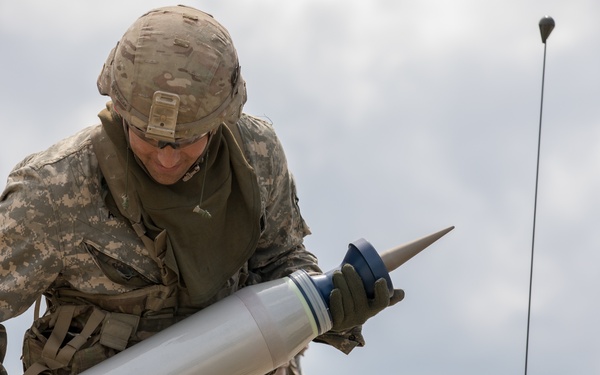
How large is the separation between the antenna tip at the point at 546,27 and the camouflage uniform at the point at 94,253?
201 cm

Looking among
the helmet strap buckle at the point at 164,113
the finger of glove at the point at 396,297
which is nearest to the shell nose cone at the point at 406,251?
the finger of glove at the point at 396,297

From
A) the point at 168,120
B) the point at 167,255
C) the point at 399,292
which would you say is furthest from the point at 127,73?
the point at 399,292

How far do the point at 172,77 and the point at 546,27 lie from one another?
2.70 metres

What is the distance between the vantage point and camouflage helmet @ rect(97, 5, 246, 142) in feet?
46.1

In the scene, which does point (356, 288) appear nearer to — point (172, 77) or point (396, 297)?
point (396, 297)

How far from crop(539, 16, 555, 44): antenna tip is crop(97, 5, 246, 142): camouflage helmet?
2161 mm

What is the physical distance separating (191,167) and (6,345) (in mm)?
1718

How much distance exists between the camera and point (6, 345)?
14773 mm

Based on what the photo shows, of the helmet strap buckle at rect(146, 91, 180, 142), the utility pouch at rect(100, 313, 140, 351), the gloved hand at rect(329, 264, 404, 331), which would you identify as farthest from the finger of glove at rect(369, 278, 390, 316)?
the helmet strap buckle at rect(146, 91, 180, 142)

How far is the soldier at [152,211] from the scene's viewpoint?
46.5 ft

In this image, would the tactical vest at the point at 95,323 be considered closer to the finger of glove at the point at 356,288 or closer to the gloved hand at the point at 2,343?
the gloved hand at the point at 2,343

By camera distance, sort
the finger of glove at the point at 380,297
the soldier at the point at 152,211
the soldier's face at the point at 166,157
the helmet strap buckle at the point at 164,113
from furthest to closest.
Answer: the finger of glove at the point at 380,297 < the soldier's face at the point at 166,157 < the soldier at the point at 152,211 < the helmet strap buckle at the point at 164,113

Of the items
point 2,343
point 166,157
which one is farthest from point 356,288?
point 2,343

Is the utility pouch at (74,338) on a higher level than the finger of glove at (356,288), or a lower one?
lower
